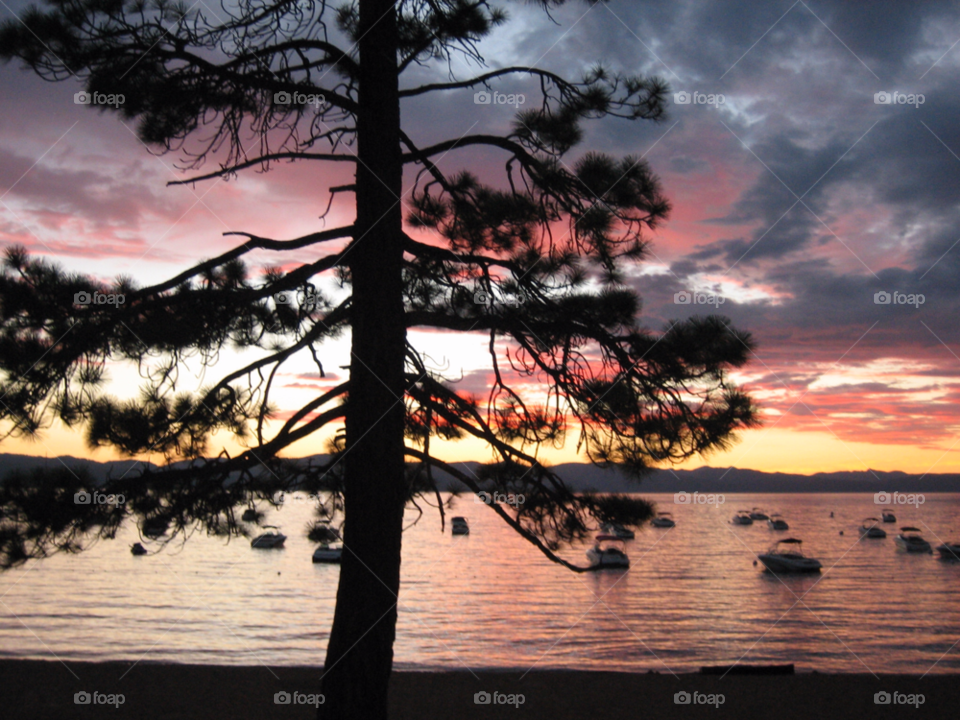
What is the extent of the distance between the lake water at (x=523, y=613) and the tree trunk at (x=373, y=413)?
20.7 feet

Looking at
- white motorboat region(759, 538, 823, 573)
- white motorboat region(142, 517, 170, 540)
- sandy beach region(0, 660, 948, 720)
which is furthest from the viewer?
white motorboat region(759, 538, 823, 573)

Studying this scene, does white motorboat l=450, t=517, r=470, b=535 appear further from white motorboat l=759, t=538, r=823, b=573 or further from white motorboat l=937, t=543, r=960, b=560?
white motorboat l=937, t=543, r=960, b=560

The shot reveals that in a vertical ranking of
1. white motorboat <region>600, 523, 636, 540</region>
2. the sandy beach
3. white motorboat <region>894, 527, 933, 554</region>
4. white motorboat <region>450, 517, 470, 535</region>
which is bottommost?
white motorboat <region>894, 527, 933, 554</region>

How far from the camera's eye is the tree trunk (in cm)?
403

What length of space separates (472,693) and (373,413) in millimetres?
11759

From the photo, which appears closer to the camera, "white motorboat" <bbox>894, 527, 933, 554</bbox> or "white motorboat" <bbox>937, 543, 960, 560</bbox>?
"white motorboat" <bbox>937, 543, 960, 560</bbox>

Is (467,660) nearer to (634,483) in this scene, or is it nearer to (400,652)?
(400,652)

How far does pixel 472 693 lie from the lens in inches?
546

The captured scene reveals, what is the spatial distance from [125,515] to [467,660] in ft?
65.6

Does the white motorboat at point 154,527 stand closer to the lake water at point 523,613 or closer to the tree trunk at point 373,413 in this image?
the tree trunk at point 373,413

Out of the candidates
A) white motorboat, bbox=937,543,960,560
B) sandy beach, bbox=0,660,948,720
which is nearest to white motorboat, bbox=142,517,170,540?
sandy beach, bbox=0,660,948,720

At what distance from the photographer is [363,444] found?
165 inches

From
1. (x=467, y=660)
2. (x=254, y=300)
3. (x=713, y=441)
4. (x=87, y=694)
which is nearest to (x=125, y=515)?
(x=254, y=300)

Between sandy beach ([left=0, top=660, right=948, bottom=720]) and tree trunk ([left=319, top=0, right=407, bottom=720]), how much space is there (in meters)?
7.55
